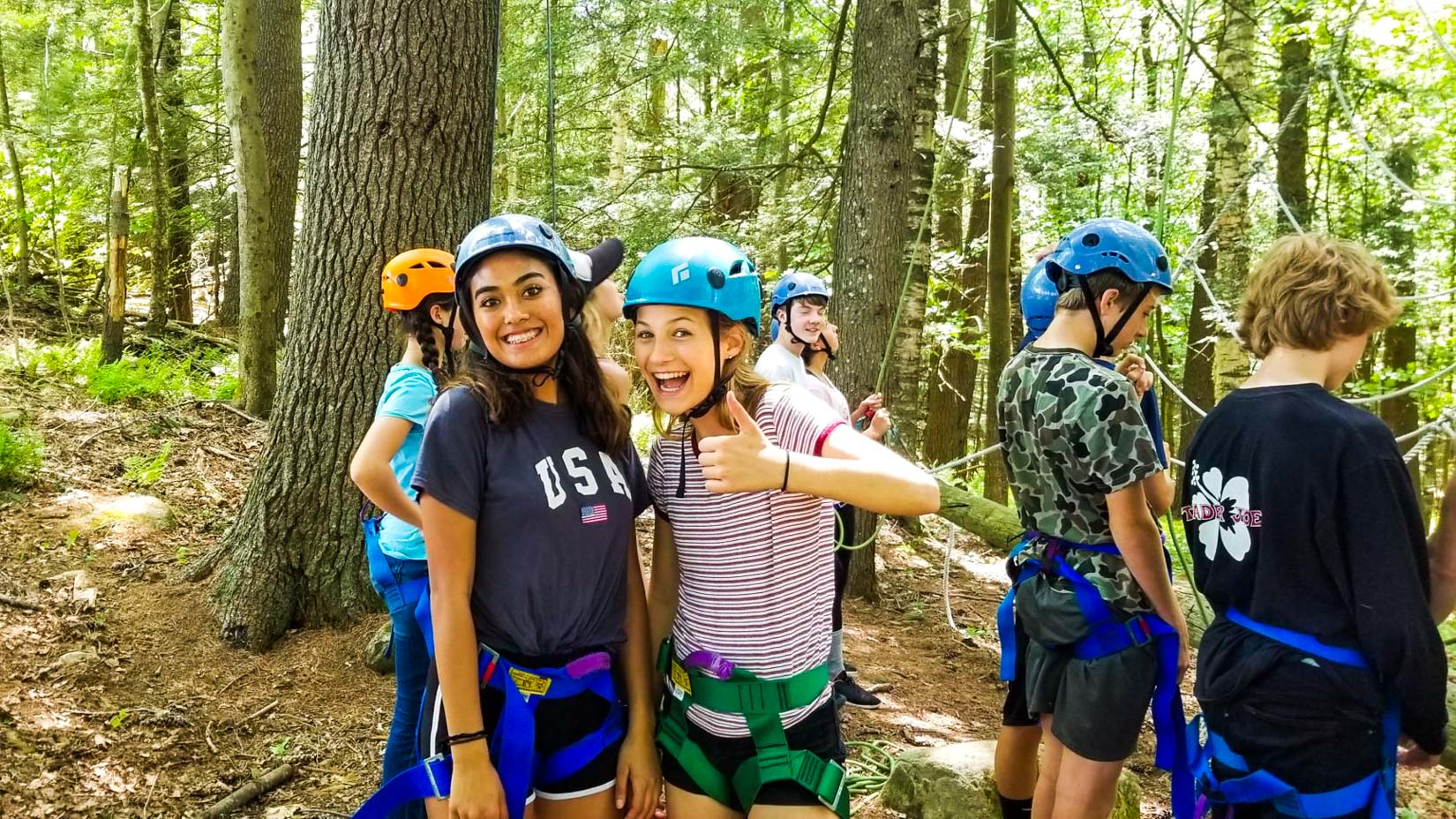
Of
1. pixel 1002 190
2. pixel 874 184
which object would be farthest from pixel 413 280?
pixel 1002 190

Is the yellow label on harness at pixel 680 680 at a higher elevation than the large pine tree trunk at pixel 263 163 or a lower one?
lower

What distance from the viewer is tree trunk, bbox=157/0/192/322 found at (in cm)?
1116

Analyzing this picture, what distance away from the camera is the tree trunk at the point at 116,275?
9984 mm

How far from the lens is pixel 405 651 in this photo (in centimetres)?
294

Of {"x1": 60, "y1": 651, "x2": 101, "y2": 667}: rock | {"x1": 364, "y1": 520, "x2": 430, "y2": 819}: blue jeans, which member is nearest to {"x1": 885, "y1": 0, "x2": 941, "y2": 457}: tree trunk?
{"x1": 364, "y1": 520, "x2": 430, "y2": 819}: blue jeans

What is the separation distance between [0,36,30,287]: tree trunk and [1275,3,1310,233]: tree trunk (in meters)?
15.4

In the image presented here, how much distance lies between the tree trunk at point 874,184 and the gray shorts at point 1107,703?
4.03 metres

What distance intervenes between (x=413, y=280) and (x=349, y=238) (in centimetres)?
166

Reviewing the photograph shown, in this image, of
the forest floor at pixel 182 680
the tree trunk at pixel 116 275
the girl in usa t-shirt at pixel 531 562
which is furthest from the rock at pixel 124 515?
the girl in usa t-shirt at pixel 531 562

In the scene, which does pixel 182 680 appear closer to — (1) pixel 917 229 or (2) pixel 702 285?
(2) pixel 702 285

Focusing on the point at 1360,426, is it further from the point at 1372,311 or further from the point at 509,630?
the point at 509,630

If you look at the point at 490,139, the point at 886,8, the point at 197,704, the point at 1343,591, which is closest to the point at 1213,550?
the point at 1343,591

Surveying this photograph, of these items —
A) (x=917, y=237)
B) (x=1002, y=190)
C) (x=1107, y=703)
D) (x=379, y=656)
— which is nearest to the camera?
(x=1107, y=703)

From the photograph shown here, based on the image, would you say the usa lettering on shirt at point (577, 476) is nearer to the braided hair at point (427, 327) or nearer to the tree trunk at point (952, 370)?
the braided hair at point (427, 327)
